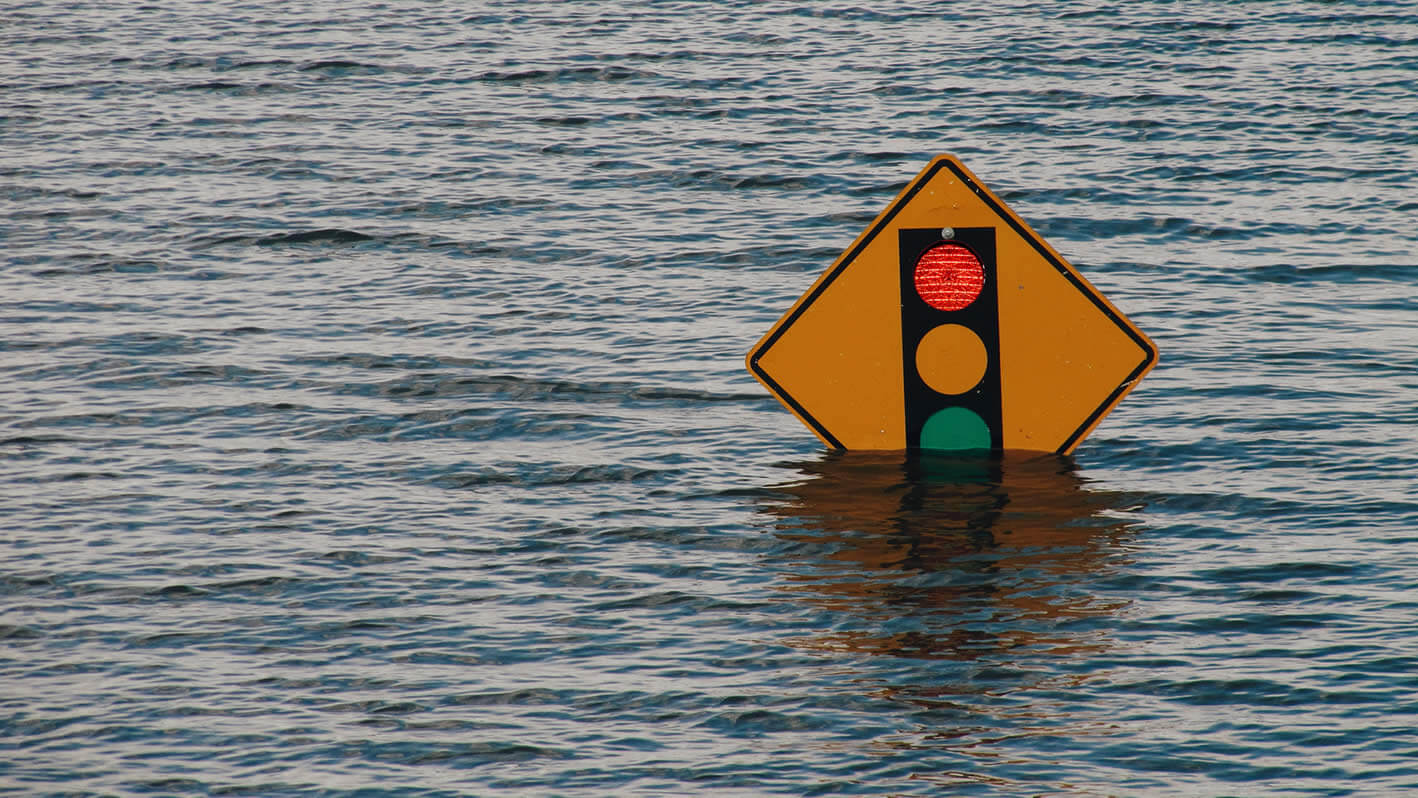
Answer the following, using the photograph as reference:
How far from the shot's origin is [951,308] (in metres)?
8.66

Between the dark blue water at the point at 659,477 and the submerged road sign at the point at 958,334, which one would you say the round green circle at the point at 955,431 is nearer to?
the submerged road sign at the point at 958,334

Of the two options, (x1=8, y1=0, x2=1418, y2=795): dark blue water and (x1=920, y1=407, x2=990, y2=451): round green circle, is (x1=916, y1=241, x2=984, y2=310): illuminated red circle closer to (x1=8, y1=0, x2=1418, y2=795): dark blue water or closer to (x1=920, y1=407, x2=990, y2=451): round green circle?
(x1=920, y1=407, x2=990, y2=451): round green circle

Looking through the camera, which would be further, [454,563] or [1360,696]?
[454,563]

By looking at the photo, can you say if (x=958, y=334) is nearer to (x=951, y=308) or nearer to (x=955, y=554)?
(x=951, y=308)

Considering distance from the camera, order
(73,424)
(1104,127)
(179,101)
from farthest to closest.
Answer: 1. (179,101)
2. (1104,127)
3. (73,424)

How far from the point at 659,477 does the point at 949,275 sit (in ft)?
5.56

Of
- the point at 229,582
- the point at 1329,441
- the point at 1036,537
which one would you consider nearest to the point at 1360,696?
the point at 1036,537

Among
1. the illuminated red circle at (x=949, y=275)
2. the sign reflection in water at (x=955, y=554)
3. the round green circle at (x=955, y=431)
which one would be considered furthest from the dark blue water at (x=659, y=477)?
the illuminated red circle at (x=949, y=275)

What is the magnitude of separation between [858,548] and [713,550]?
2.02 ft

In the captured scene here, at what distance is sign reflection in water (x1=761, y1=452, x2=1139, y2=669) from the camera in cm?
689

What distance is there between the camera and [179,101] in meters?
20.9

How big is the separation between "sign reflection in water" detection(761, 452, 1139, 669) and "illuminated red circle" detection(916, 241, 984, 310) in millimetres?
803

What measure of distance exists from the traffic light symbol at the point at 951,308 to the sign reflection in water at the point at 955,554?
18.2 inches

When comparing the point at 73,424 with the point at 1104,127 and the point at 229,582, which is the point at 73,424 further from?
the point at 1104,127
